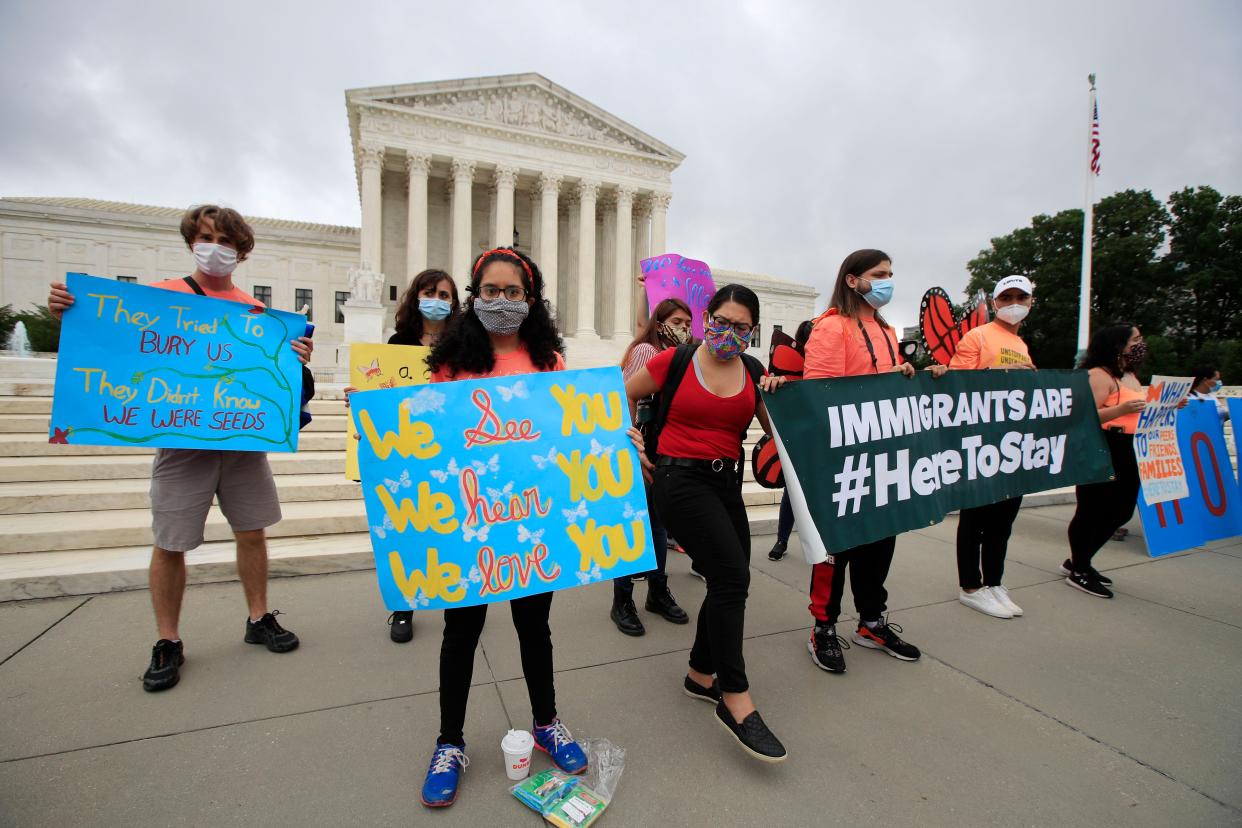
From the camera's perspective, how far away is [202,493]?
2.77m

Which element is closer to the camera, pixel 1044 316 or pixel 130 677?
pixel 130 677

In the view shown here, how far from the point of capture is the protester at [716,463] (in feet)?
7.10

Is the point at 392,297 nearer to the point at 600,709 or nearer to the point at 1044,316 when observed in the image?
the point at 600,709

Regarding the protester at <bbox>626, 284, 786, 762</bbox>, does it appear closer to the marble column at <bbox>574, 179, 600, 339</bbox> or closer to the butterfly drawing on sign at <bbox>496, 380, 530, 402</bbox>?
the butterfly drawing on sign at <bbox>496, 380, 530, 402</bbox>

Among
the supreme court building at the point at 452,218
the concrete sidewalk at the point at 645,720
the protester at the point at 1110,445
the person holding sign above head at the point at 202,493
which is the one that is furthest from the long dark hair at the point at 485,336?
the supreme court building at the point at 452,218

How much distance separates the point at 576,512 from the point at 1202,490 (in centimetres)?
505

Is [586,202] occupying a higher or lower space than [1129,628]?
higher

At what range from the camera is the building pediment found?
28.0m

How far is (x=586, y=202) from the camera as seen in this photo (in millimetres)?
31266

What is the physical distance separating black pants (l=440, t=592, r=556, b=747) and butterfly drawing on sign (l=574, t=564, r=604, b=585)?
0.15 meters

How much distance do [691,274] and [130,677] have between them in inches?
169

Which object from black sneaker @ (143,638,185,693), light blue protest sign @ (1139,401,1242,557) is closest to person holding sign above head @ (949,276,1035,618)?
light blue protest sign @ (1139,401,1242,557)

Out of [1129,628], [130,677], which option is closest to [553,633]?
[130,677]

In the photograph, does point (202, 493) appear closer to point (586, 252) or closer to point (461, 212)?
point (461, 212)
